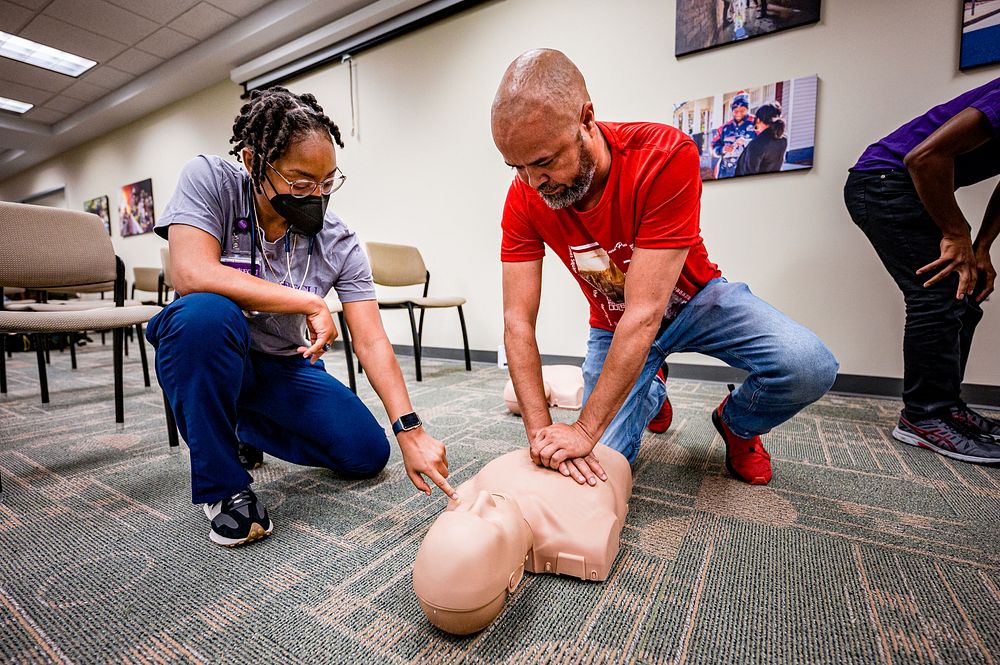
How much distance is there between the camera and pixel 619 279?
1.13m

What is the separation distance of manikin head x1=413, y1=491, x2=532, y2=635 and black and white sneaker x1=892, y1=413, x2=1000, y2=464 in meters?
1.49

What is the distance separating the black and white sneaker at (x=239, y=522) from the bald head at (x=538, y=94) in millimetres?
909

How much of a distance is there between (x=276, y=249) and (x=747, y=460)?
1.35 metres

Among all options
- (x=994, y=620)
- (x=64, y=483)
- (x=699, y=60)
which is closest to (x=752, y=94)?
(x=699, y=60)

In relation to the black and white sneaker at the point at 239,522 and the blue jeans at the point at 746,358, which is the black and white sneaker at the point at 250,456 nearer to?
the black and white sneaker at the point at 239,522

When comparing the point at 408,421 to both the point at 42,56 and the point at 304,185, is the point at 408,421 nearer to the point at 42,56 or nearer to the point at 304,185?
the point at 304,185

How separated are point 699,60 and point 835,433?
6.54 feet

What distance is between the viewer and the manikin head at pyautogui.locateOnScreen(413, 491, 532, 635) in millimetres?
619

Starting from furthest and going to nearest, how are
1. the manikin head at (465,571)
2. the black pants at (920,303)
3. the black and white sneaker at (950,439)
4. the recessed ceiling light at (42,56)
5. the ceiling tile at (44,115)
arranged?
the ceiling tile at (44,115) < the recessed ceiling light at (42,56) < the black pants at (920,303) < the black and white sneaker at (950,439) < the manikin head at (465,571)

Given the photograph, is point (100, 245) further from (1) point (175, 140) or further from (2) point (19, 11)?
(1) point (175, 140)

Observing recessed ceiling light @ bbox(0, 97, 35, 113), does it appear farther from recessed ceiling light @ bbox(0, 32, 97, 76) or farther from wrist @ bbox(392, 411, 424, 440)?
wrist @ bbox(392, 411, 424, 440)

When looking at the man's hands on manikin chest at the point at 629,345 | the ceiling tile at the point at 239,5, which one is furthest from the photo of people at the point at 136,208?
the man's hands on manikin chest at the point at 629,345

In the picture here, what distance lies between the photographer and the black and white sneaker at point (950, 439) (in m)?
1.32

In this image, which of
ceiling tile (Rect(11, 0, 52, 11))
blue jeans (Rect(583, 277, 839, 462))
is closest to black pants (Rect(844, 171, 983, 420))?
blue jeans (Rect(583, 277, 839, 462))
